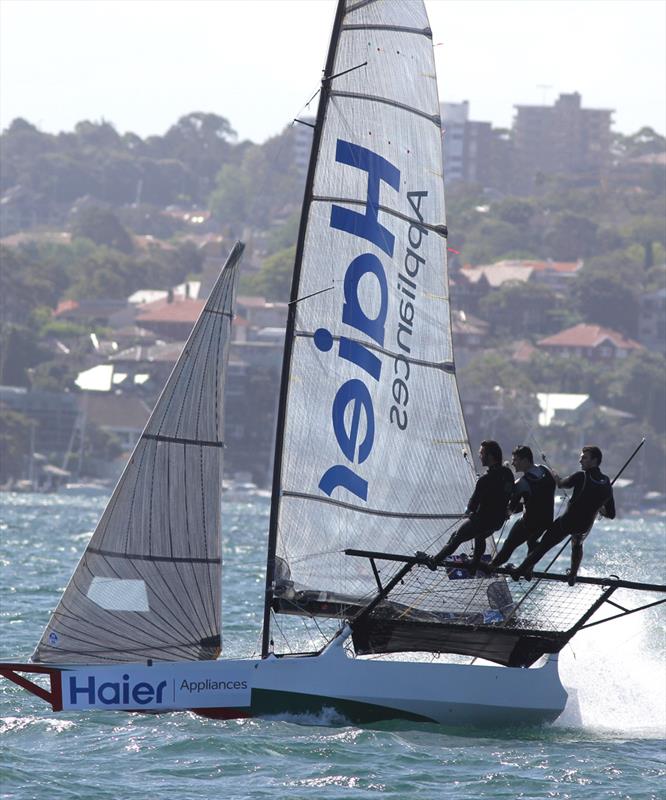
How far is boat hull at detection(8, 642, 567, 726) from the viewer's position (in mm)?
12766

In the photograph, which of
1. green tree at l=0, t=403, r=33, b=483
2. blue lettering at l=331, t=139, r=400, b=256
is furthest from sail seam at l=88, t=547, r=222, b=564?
green tree at l=0, t=403, r=33, b=483

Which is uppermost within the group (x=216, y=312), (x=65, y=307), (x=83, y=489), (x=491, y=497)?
(x=65, y=307)

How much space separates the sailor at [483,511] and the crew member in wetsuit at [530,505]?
0.08 m

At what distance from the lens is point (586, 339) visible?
373ft

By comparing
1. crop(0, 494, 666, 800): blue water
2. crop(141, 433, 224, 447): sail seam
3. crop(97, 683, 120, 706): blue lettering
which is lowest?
crop(0, 494, 666, 800): blue water

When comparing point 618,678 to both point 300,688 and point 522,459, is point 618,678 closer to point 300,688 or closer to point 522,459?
point 522,459

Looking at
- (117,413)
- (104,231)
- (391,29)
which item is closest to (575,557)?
(391,29)

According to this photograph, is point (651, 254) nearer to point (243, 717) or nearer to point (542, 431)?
point (542, 431)

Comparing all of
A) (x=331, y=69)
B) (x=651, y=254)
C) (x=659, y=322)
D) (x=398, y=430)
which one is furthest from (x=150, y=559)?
(x=651, y=254)

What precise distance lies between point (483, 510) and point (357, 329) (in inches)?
68.2

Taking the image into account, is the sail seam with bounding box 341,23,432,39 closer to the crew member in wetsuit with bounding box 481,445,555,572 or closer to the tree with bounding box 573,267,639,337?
the crew member in wetsuit with bounding box 481,445,555,572

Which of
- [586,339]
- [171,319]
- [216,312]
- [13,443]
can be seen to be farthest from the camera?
[171,319]

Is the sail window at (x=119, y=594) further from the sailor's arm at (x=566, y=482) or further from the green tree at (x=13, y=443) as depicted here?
the green tree at (x=13, y=443)

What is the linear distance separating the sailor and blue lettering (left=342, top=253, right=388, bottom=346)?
1.42 metres
